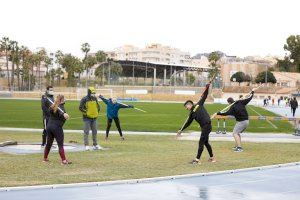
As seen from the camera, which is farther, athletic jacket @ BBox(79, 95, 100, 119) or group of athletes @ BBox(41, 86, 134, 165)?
athletic jacket @ BBox(79, 95, 100, 119)

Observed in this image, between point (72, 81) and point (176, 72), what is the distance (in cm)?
3529

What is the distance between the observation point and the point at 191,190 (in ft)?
34.0

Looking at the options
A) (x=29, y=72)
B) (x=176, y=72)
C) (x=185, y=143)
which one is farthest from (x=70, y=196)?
(x=176, y=72)

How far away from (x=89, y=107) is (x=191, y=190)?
7614mm

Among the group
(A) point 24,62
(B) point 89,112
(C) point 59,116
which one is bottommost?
(B) point 89,112

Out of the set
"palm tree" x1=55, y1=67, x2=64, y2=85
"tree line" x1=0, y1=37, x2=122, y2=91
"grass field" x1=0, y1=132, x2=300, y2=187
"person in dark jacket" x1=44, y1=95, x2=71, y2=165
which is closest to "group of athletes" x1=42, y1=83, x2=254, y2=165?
"person in dark jacket" x1=44, y1=95, x2=71, y2=165

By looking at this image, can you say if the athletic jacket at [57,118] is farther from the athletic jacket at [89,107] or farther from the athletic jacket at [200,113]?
the athletic jacket at [89,107]

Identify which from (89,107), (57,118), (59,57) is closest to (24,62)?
(59,57)

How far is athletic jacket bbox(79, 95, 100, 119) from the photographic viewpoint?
17406 mm

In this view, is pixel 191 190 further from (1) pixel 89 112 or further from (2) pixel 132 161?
(1) pixel 89 112

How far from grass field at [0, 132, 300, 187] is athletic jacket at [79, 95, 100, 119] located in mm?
1202

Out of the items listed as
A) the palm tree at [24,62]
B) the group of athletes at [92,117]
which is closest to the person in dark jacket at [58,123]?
the group of athletes at [92,117]

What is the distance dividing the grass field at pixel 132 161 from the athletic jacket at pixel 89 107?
120 cm

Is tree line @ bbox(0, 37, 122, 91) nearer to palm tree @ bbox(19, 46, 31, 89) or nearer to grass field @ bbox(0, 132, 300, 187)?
palm tree @ bbox(19, 46, 31, 89)
